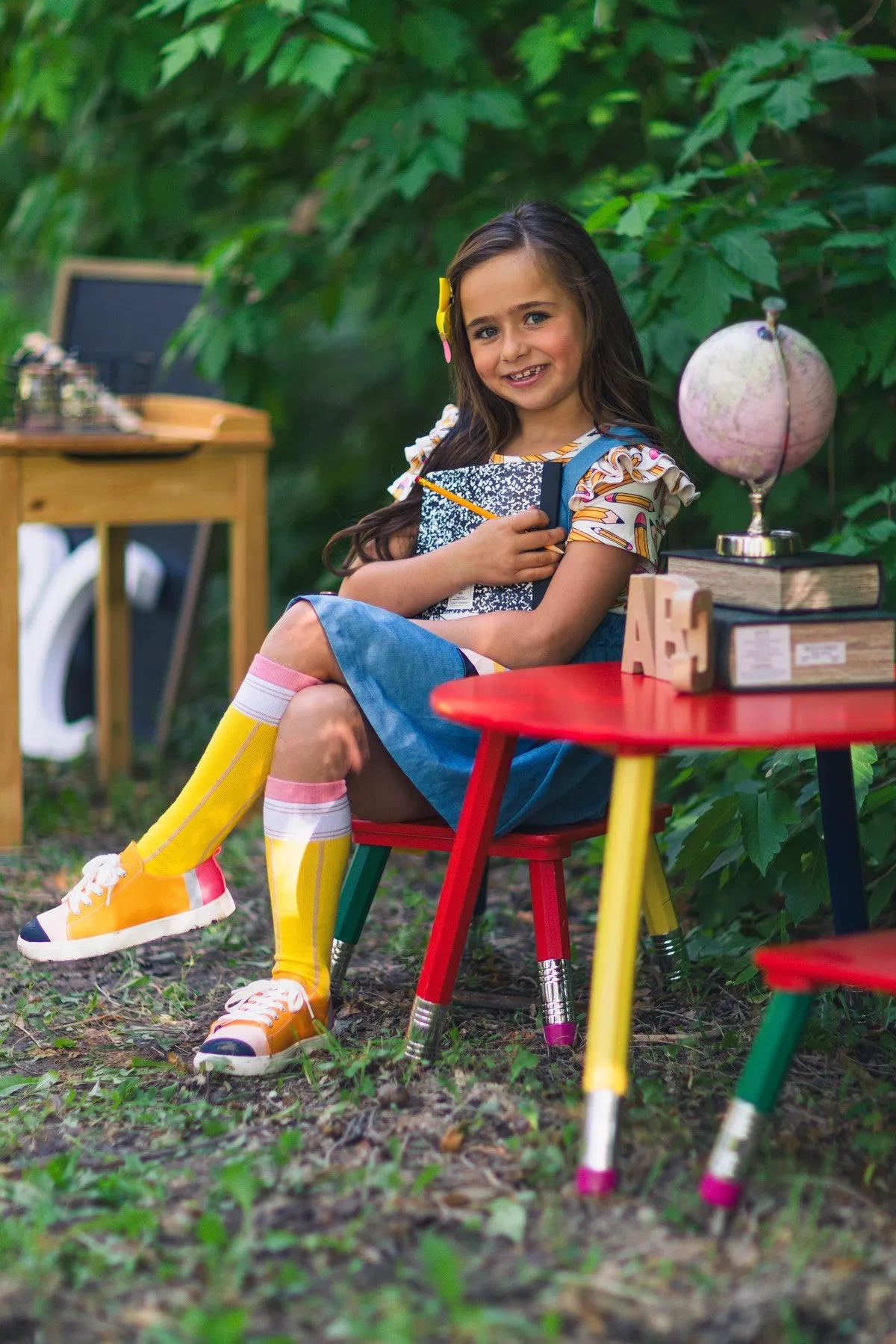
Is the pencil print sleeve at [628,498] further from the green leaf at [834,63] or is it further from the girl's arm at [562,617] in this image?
the green leaf at [834,63]

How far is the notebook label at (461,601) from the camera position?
8.27ft

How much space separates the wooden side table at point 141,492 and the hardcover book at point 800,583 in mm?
2006

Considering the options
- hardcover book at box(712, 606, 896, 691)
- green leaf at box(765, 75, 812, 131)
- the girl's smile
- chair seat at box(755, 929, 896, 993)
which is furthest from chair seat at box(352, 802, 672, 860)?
green leaf at box(765, 75, 812, 131)

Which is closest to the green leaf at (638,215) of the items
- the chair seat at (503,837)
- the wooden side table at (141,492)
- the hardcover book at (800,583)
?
the hardcover book at (800,583)

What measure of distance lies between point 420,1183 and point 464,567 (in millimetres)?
953

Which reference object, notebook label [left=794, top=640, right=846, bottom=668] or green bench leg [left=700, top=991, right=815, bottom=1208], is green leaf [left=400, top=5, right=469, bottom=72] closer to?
notebook label [left=794, top=640, right=846, bottom=668]

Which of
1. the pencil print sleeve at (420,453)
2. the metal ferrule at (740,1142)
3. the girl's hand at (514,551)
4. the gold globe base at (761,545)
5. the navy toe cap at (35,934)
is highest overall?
the pencil print sleeve at (420,453)

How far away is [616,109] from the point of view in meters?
3.70

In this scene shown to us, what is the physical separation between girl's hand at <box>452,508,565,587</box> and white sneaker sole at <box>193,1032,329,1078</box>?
0.74 meters

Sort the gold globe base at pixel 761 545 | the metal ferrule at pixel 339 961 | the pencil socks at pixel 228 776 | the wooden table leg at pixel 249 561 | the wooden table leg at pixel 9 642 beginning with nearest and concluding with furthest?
the gold globe base at pixel 761 545
the pencil socks at pixel 228 776
the metal ferrule at pixel 339 961
the wooden table leg at pixel 9 642
the wooden table leg at pixel 249 561

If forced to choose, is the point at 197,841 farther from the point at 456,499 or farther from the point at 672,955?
the point at 672,955

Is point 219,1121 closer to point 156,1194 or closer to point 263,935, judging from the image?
point 156,1194

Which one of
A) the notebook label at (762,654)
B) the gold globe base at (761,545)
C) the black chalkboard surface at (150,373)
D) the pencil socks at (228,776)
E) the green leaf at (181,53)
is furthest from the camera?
the black chalkboard surface at (150,373)

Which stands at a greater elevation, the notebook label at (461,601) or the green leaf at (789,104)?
the green leaf at (789,104)
